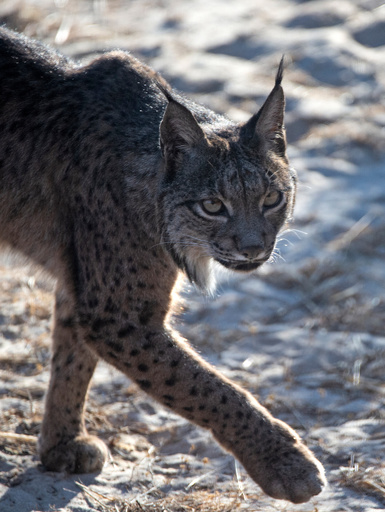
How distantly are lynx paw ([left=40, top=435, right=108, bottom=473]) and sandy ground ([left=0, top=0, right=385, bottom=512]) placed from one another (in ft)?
0.17

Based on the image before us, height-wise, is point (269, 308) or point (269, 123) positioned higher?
point (269, 308)

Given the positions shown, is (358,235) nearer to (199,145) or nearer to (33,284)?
(33,284)

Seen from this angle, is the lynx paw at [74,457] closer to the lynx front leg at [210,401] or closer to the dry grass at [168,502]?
the dry grass at [168,502]

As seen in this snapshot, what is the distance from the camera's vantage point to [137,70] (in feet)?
14.4

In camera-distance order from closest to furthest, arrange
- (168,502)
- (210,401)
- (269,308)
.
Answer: (210,401) < (168,502) < (269,308)

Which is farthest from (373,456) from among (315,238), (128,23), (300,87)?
(128,23)

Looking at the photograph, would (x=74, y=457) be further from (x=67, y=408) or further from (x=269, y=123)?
(x=269, y=123)

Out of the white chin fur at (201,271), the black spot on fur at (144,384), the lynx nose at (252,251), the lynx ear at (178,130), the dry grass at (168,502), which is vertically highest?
the lynx ear at (178,130)

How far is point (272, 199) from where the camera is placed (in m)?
4.04

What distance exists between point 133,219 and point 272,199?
0.70 meters

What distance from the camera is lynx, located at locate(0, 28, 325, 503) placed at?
382 centimetres

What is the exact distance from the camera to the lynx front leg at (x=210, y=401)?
3750 millimetres

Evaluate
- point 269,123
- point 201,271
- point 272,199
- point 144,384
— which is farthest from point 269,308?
point 144,384

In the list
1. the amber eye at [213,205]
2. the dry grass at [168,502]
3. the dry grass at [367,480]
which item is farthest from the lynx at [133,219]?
the dry grass at [367,480]
